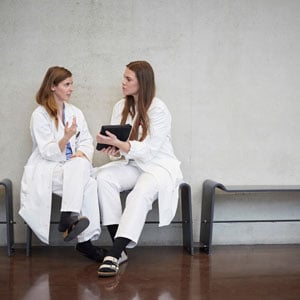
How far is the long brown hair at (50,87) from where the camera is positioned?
3.71 m

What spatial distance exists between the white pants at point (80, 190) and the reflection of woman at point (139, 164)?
70mm

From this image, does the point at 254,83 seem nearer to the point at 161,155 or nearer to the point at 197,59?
the point at 197,59

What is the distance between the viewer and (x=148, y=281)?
300 cm

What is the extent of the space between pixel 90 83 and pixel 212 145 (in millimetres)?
1135

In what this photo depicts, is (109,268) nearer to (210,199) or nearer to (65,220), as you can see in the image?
(65,220)

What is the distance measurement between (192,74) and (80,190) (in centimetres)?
145

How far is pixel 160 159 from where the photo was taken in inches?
147

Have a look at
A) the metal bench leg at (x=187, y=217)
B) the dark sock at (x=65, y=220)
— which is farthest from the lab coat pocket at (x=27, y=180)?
the metal bench leg at (x=187, y=217)

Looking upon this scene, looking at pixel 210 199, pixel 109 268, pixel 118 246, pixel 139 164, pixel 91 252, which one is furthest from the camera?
pixel 210 199

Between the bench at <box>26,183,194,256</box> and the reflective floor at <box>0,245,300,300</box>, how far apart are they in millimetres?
76

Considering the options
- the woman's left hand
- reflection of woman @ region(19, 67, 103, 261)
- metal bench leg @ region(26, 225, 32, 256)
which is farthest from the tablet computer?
metal bench leg @ region(26, 225, 32, 256)

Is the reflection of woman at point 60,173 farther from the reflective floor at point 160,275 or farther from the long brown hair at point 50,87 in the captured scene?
the reflective floor at point 160,275

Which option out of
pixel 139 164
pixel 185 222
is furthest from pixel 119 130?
pixel 185 222

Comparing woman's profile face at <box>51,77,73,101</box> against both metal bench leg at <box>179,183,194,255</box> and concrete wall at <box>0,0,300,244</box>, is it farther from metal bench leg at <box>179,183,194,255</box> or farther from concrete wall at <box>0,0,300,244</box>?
metal bench leg at <box>179,183,194,255</box>
